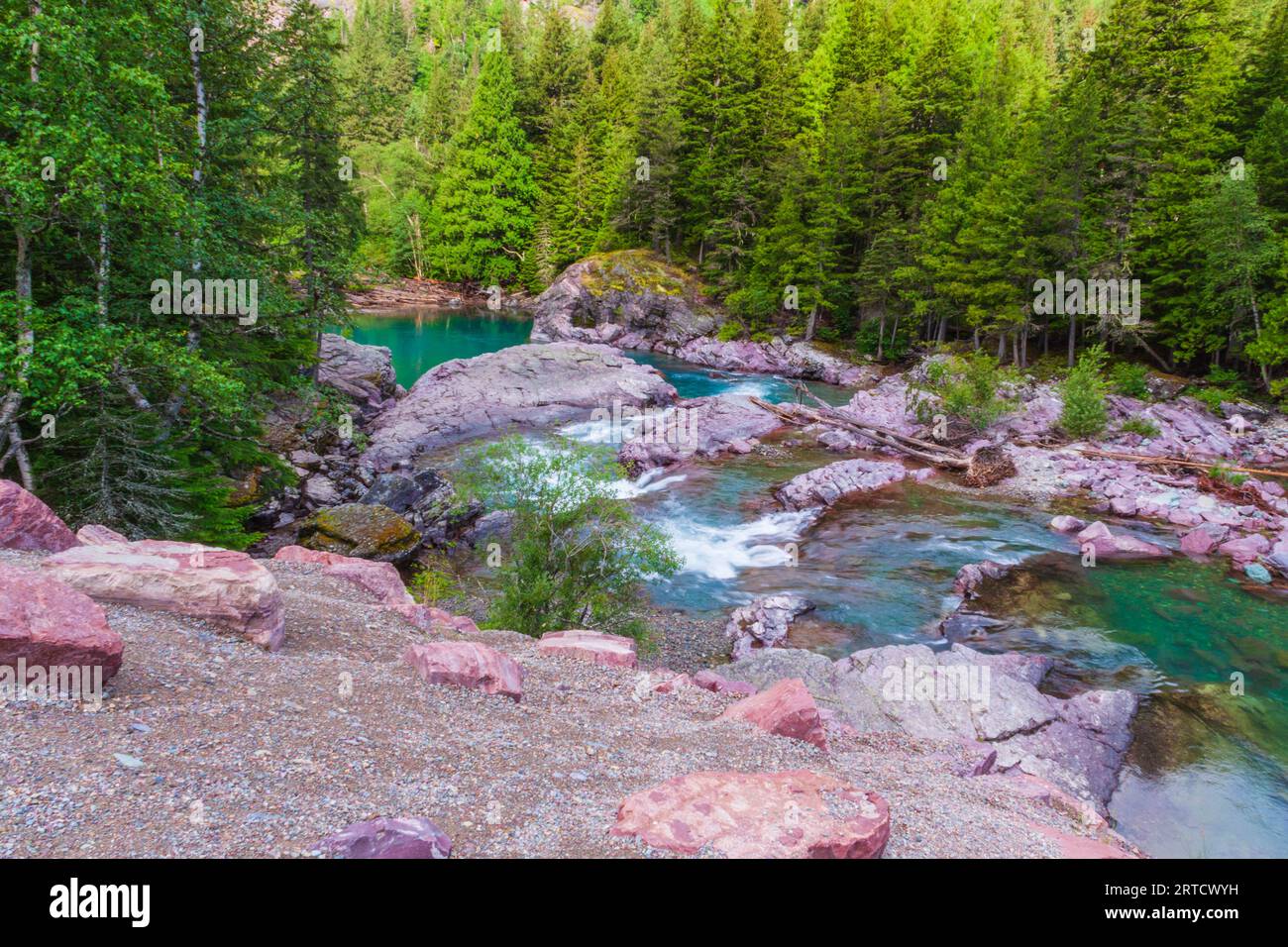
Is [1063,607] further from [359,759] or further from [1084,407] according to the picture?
[359,759]

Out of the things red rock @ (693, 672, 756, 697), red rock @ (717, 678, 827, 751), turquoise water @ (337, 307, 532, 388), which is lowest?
red rock @ (693, 672, 756, 697)

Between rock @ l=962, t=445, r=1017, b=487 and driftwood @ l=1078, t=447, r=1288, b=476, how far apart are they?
12.1 feet

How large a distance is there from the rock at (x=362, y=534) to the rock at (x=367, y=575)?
459 centimetres

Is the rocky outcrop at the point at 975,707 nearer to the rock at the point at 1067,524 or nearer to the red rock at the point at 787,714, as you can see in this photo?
the red rock at the point at 787,714

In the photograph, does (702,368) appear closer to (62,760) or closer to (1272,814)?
(1272,814)

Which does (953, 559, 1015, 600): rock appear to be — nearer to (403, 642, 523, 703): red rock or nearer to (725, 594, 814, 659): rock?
(725, 594, 814, 659): rock

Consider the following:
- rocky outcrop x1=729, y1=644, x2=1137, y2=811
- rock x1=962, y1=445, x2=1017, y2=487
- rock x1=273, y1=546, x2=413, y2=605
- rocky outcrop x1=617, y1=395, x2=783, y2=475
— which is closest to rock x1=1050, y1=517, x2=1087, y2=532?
rock x1=962, y1=445, x2=1017, y2=487

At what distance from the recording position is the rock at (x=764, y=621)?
14414 millimetres

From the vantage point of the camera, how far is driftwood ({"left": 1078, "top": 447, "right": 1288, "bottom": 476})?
23781mm

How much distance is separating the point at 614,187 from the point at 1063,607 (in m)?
52.7

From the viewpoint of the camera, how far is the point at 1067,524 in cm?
2036

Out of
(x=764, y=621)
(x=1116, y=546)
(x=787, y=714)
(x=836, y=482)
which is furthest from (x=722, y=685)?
(x=1116, y=546)

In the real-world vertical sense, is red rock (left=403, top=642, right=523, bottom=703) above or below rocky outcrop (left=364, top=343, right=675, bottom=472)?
below

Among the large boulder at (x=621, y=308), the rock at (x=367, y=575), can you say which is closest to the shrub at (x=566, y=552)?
the rock at (x=367, y=575)
